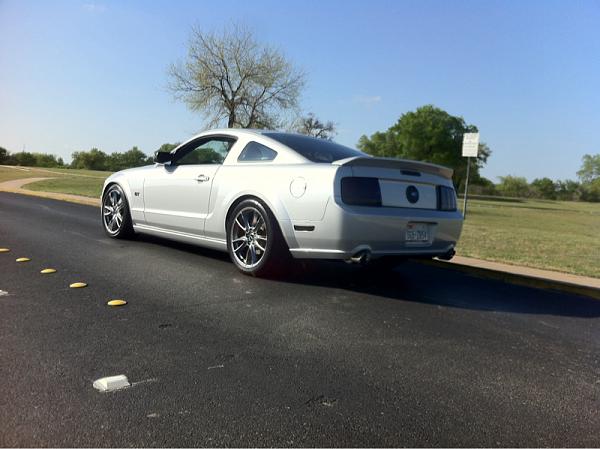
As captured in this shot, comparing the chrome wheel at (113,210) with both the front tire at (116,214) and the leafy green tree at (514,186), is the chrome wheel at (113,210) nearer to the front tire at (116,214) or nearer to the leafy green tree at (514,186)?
the front tire at (116,214)

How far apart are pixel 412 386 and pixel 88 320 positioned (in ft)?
6.95

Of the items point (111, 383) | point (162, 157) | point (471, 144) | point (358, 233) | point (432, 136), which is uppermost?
point (432, 136)

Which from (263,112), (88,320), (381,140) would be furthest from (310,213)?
(381,140)

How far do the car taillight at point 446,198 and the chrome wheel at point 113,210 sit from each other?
3.93 meters

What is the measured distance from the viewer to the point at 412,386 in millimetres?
2625

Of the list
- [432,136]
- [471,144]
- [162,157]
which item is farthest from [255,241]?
[432,136]

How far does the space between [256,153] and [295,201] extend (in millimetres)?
908

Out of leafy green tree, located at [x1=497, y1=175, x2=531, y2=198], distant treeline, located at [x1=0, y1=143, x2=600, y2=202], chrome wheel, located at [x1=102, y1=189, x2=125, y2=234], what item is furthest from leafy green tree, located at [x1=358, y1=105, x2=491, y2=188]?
chrome wheel, located at [x1=102, y1=189, x2=125, y2=234]

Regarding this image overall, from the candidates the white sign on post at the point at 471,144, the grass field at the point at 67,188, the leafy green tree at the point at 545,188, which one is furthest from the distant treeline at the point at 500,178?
the white sign on post at the point at 471,144

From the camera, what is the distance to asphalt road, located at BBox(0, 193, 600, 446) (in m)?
2.13

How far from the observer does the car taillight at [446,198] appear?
4949mm

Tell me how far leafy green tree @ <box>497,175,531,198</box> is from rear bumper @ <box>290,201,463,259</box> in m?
93.4

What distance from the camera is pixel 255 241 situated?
4.79 metres

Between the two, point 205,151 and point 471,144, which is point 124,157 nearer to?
point 471,144
